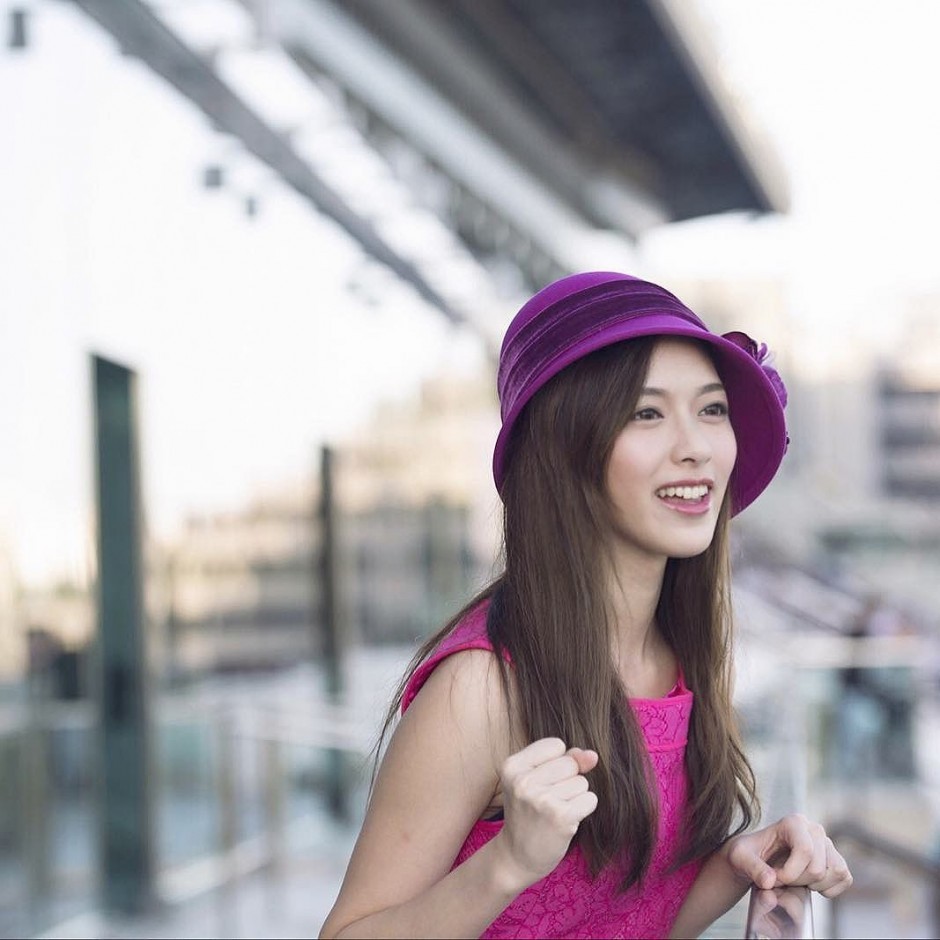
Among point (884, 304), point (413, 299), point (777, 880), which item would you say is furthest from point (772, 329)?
point (777, 880)

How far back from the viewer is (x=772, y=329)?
78.1 m

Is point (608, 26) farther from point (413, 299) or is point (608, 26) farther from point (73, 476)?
point (73, 476)

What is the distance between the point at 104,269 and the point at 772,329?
76.1m

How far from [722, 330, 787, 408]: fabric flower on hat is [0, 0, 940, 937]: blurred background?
0.21 metres

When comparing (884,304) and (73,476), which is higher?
(884,304)

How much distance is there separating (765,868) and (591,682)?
11.1 inches

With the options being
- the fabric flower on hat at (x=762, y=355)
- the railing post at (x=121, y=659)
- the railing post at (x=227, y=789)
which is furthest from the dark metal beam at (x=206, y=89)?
the fabric flower on hat at (x=762, y=355)

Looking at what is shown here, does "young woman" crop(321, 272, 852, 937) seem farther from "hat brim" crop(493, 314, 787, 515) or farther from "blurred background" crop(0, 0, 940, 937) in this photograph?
"blurred background" crop(0, 0, 940, 937)

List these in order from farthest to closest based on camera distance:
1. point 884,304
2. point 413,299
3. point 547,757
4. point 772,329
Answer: point 884,304 < point 772,329 < point 413,299 < point 547,757

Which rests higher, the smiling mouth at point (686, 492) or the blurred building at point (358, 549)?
the smiling mouth at point (686, 492)

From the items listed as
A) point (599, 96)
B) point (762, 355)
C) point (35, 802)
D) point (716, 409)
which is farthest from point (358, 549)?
point (716, 409)

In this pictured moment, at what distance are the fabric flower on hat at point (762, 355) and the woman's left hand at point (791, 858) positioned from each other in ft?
1.61

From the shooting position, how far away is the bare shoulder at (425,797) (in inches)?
52.1

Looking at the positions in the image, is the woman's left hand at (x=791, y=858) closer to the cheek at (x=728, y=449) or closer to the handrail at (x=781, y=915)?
the handrail at (x=781, y=915)
